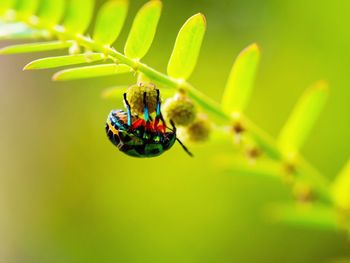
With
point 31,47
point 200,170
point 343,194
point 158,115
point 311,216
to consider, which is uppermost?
point 31,47

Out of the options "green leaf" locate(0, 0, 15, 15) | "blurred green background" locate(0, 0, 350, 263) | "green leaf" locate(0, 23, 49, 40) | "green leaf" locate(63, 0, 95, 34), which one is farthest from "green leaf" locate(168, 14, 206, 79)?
"blurred green background" locate(0, 0, 350, 263)

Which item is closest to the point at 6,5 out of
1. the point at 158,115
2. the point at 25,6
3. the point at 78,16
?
the point at 25,6

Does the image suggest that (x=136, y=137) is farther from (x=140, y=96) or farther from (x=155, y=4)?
(x=155, y=4)

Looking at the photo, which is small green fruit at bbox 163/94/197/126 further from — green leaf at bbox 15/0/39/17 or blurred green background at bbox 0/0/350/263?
blurred green background at bbox 0/0/350/263

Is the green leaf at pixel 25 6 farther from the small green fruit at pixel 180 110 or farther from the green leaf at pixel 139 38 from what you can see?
the small green fruit at pixel 180 110

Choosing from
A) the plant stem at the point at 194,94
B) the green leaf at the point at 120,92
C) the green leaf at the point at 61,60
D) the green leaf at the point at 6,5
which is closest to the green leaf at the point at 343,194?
the plant stem at the point at 194,94

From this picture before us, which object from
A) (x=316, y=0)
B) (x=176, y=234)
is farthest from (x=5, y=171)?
(x=316, y=0)

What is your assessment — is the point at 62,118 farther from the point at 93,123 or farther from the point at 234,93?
the point at 234,93
